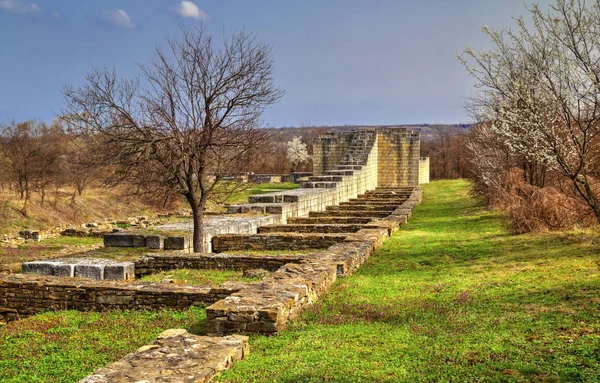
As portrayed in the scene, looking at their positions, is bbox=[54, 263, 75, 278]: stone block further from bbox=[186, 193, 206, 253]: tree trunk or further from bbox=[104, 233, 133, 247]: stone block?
bbox=[186, 193, 206, 253]: tree trunk

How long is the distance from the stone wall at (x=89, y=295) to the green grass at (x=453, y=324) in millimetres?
1792

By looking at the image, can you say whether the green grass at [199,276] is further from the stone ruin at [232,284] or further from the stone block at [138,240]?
the stone block at [138,240]

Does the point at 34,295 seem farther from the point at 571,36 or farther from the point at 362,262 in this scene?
the point at 571,36

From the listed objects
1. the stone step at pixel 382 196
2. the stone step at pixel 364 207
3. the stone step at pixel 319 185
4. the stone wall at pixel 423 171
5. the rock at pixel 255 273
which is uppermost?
the stone wall at pixel 423 171

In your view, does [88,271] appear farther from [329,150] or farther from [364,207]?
[329,150]

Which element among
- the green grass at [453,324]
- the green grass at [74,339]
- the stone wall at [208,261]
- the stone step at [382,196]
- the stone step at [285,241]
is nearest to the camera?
the green grass at [453,324]

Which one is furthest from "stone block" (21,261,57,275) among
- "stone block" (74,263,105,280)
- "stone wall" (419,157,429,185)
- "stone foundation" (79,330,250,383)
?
"stone wall" (419,157,429,185)

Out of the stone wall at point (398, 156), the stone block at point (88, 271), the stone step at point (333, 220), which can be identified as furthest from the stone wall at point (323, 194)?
the stone block at point (88, 271)

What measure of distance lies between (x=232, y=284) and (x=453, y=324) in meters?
3.03

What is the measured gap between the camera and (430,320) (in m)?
6.23

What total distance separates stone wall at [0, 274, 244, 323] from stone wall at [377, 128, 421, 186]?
86.8ft

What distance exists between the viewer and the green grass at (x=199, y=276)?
375 inches

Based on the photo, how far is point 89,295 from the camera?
326 inches

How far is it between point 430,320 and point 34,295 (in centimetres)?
598
